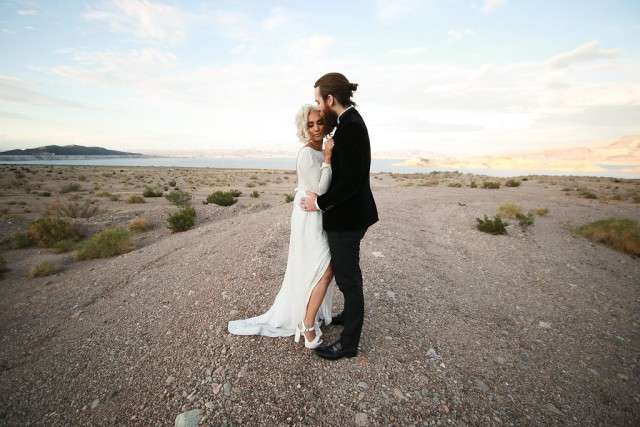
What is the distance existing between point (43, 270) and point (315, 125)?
26.8ft

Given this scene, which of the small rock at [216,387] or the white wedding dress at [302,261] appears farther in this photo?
the small rock at [216,387]

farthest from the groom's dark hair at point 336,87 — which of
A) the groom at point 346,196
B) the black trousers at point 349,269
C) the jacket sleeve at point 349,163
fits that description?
the black trousers at point 349,269

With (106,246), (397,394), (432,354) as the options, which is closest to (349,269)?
(397,394)

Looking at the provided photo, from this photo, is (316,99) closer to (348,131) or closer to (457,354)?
(348,131)

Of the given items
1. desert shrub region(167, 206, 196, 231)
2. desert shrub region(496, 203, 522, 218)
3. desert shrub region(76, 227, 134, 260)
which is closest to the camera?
desert shrub region(76, 227, 134, 260)

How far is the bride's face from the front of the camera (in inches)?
104

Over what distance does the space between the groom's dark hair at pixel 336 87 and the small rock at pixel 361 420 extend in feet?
8.55

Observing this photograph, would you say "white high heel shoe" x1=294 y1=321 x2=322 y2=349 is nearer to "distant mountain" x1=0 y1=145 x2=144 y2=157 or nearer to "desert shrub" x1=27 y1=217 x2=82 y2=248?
"desert shrub" x1=27 y1=217 x2=82 y2=248

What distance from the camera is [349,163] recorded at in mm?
2367

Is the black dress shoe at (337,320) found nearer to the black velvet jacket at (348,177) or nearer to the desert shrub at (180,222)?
the black velvet jacket at (348,177)

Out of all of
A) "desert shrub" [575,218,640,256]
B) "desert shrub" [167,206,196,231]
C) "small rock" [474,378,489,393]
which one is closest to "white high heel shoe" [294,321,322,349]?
"small rock" [474,378,489,393]

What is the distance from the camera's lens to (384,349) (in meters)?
3.30

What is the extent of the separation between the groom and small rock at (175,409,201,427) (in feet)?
4.79

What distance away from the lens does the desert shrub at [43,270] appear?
707 centimetres
